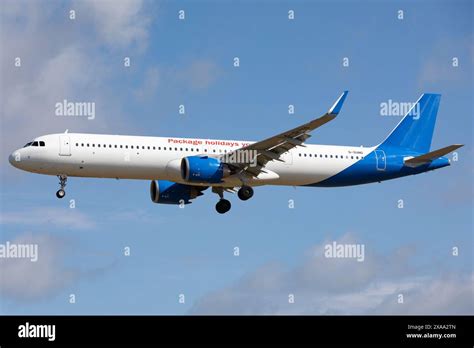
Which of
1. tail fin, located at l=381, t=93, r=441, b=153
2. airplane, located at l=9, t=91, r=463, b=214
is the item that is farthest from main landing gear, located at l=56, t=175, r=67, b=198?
tail fin, located at l=381, t=93, r=441, b=153

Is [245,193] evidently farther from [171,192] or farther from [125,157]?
[125,157]

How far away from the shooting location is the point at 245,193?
53.9 metres

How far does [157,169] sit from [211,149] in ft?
11.6

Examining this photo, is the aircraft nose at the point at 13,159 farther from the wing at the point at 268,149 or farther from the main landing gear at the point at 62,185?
the wing at the point at 268,149

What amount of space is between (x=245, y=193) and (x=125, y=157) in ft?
23.6

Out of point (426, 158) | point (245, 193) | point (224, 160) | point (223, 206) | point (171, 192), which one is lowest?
point (223, 206)

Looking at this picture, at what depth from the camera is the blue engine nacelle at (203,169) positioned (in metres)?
51.2

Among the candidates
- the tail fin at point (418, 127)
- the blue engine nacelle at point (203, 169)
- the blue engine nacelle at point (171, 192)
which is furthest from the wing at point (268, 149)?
the tail fin at point (418, 127)

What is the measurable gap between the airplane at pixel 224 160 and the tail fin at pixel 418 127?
0.07m

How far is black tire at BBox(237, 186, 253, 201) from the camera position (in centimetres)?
5390

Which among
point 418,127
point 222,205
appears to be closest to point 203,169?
point 222,205

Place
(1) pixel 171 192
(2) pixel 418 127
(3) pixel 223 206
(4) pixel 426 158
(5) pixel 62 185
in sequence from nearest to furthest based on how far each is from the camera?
(5) pixel 62 185, (3) pixel 223 206, (4) pixel 426 158, (1) pixel 171 192, (2) pixel 418 127
